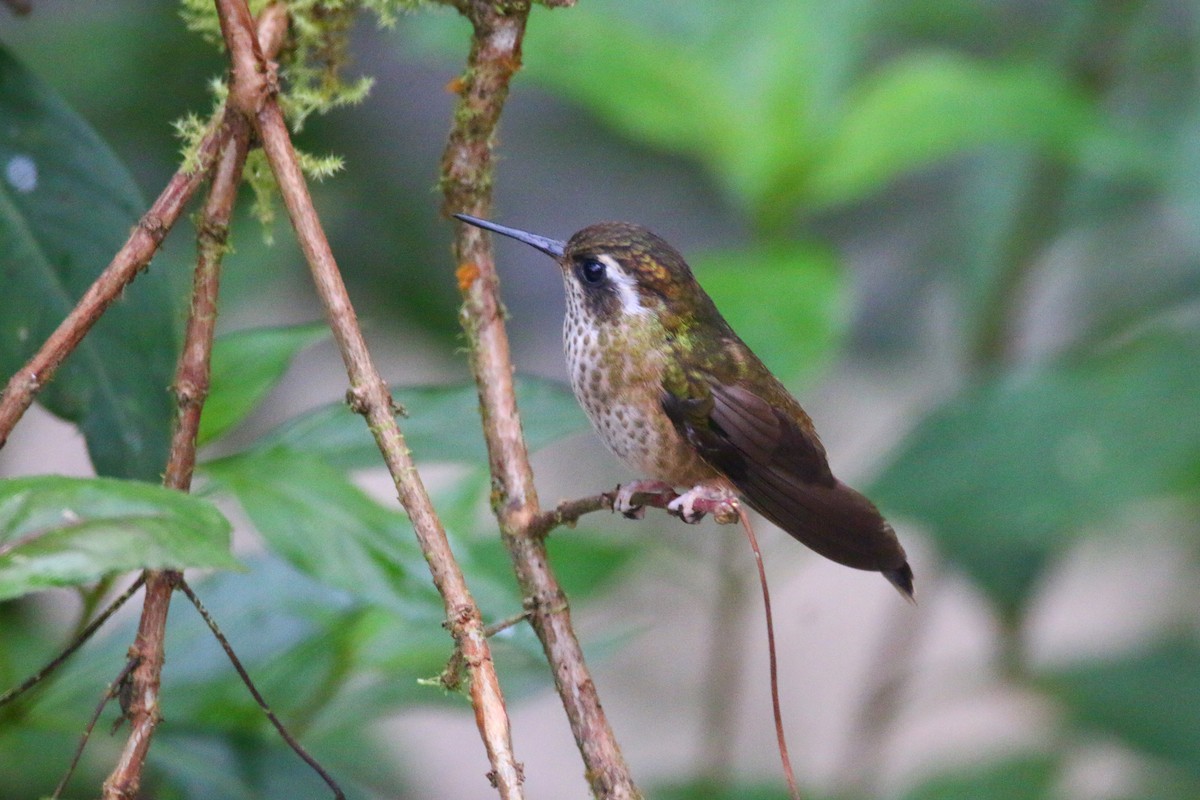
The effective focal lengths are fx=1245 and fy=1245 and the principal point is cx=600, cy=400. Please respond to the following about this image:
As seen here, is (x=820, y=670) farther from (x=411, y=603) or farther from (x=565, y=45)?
(x=411, y=603)

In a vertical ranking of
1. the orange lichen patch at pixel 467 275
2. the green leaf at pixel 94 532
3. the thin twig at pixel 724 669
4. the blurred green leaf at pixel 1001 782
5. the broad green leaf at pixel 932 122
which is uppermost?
the broad green leaf at pixel 932 122

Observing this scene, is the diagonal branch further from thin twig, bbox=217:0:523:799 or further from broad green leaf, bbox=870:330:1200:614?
broad green leaf, bbox=870:330:1200:614

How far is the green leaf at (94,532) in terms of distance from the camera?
3.04 ft

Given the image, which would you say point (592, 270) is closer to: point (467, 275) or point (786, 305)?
point (467, 275)

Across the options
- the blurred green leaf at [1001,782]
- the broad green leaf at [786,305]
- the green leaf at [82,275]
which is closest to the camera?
the green leaf at [82,275]

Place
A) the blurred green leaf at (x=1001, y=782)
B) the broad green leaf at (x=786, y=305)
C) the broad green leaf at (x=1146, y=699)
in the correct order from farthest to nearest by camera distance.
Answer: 1. the blurred green leaf at (x=1001, y=782)
2. the broad green leaf at (x=1146, y=699)
3. the broad green leaf at (x=786, y=305)

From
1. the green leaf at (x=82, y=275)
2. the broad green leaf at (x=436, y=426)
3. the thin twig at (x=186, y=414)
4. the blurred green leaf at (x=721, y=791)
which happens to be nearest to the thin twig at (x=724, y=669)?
the blurred green leaf at (x=721, y=791)

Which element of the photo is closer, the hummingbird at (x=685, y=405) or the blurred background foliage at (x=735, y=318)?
the hummingbird at (x=685, y=405)

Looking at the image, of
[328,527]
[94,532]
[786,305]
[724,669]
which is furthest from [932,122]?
[94,532]

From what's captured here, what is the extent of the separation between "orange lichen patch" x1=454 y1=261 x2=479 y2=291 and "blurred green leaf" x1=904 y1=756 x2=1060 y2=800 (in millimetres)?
2690

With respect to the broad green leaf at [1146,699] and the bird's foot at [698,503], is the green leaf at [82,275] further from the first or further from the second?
the broad green leaf at [1146,699]

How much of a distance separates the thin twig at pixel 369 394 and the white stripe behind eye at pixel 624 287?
1.92ft

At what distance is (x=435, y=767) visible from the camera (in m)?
5.27

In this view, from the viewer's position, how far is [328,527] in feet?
5.36
